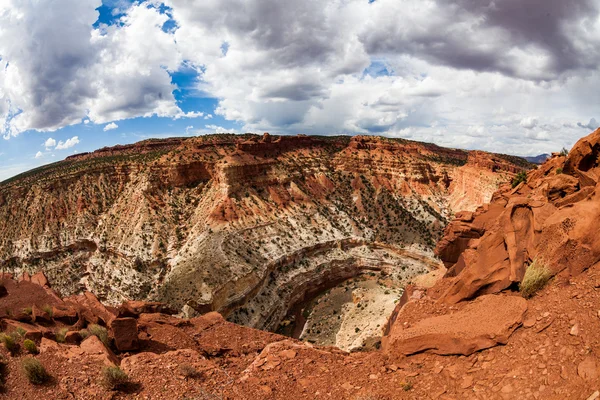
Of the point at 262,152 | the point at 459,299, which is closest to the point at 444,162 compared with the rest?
the point at 262,152

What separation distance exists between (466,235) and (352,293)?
91.1 ft

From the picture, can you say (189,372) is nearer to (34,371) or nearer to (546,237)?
(34,371)

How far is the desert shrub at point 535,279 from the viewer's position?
1090 cm

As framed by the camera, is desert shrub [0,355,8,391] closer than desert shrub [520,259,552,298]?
No

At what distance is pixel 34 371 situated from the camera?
1123 cm

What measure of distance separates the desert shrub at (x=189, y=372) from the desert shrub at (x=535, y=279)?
37.1 ft

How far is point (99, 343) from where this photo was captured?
13672 mm

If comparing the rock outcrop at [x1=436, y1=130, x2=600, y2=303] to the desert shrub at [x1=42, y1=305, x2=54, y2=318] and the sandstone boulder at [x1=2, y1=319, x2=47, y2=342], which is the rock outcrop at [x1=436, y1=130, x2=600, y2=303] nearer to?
the sandstone boulder at [x1=2, y1=319, x2=47, y2=342]

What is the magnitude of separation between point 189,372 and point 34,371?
4785mm

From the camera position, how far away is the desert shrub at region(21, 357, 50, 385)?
11.2 meters

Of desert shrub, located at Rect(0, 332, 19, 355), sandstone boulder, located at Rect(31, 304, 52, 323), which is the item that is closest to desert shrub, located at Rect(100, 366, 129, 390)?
desert shrub, located at Rect(0, 332, 19, 355)

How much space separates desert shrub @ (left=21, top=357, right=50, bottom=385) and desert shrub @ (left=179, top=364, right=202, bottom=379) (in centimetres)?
424

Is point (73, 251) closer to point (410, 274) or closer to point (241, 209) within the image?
point (241, 209)

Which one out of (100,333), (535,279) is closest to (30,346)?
(100,333)
